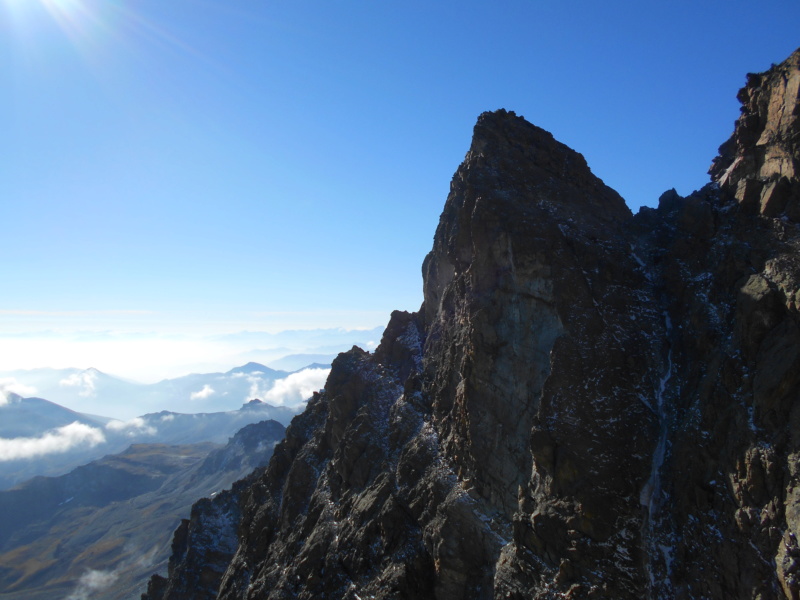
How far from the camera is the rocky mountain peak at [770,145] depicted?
28.2 metres

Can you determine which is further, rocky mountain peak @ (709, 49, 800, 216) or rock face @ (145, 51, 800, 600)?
rocky mountain peak @ (709, 49, 800, 216)

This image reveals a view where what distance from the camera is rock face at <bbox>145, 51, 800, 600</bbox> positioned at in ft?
75.8

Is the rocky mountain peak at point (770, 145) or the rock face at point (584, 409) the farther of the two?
the rocky mountain peak at point (770, 145)

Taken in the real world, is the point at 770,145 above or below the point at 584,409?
above

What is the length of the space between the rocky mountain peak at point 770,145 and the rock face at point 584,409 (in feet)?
0.47

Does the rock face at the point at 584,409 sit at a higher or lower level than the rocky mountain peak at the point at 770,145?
lower

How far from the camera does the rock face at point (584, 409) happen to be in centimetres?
2311

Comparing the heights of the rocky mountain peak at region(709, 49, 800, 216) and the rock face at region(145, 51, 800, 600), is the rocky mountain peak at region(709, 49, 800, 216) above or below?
above

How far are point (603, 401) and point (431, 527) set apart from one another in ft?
52.7

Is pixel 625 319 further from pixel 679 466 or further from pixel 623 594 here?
pixel 623 594

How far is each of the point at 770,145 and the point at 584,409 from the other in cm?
2052

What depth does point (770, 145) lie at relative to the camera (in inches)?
1189

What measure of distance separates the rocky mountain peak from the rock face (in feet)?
0.47

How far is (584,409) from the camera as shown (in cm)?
3014
